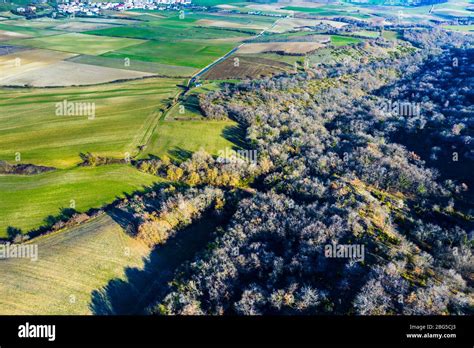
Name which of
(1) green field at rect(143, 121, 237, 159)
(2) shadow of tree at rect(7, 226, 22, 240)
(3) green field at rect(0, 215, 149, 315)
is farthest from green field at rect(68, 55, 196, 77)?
(3) green field at rect(0, 215, 149, 315)

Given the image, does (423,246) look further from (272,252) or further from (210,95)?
(210,95)

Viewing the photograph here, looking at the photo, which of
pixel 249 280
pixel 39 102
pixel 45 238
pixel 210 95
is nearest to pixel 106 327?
pixel 249 280

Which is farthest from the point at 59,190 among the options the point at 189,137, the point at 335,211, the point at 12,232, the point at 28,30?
the point at 28,30

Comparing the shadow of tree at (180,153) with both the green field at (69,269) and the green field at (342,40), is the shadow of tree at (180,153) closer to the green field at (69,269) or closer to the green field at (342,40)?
the green field at (69,269)

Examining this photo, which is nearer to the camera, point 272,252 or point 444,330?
point 444,330

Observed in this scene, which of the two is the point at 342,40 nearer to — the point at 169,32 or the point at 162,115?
the point at 169,32

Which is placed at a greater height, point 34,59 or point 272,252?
point 34,59
